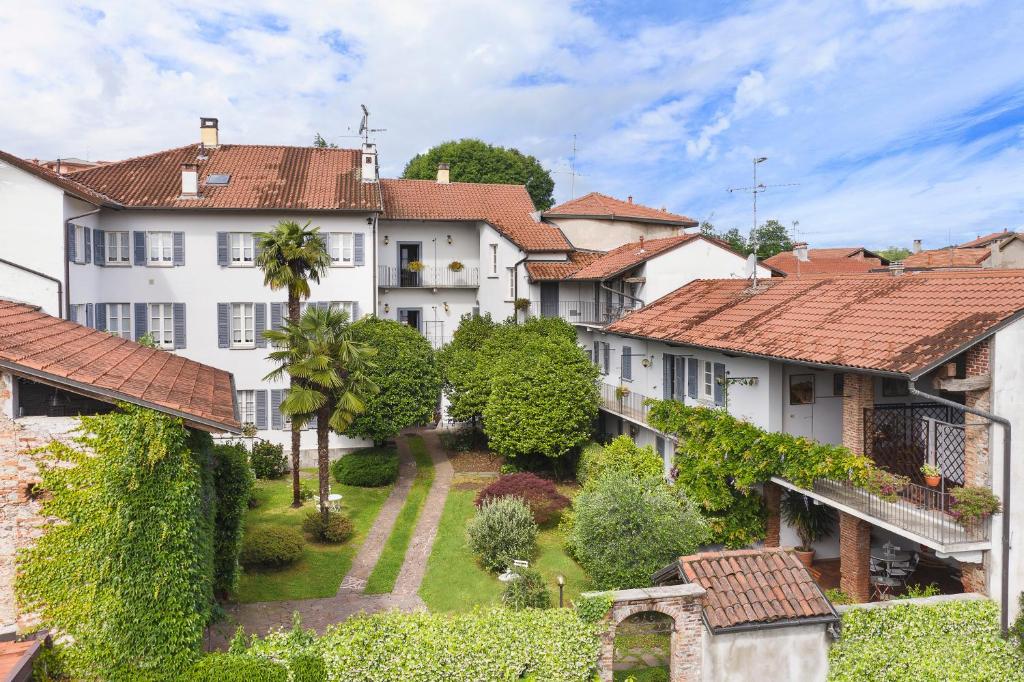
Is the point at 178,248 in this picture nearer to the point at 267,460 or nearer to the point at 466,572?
the point at 267,460

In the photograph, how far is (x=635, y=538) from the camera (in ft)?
55.7

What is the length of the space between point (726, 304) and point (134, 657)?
63.6 ft

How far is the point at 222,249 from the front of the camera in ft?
98.1

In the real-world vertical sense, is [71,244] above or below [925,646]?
above

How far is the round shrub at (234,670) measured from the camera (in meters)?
11.1

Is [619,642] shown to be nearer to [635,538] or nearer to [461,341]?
[635,538]

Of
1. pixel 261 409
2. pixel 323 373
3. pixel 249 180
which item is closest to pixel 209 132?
pixel 249 180

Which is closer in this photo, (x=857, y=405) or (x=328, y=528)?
(x=857, y=405)

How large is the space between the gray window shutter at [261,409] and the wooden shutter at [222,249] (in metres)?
5.54

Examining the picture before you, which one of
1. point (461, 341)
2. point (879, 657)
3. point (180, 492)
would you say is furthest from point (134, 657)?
point (461, 341)

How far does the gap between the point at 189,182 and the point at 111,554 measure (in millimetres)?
22350

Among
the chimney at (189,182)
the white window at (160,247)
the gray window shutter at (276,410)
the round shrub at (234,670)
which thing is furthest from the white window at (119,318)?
the round shrub at (234,670)

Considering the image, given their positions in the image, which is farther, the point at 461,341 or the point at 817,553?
the point at 461,341

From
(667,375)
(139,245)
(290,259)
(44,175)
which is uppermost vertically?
(44,175)
